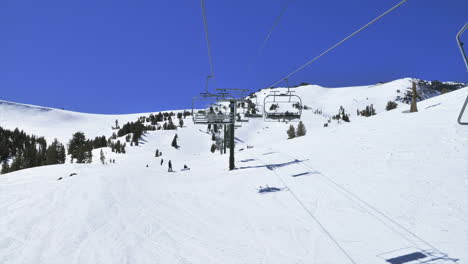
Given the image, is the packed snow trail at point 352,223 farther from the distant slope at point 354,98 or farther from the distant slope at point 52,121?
the distant slope at point 354,98

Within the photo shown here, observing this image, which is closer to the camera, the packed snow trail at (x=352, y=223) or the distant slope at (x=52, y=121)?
the packed snow trail at (x=352, y=223)

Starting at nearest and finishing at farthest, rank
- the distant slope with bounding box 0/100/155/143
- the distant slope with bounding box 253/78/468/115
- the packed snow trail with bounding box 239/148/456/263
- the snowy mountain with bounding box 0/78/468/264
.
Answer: the snowy mountain with bounding box 0/78/468/264 → the packed snow trail with bounding box 239/148/456/263 → the distant slope with bounding box 0/100/155/143 → the distant slope with bounding box 253/78/468/115

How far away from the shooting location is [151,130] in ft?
241

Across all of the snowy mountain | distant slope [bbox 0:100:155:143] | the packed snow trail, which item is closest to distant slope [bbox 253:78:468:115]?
distant slope [bbox 0:100:155:143]

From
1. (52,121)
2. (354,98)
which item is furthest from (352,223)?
(354,98)

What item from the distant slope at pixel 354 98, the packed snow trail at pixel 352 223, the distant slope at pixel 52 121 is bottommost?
the packed snow trail at pixel 352 223

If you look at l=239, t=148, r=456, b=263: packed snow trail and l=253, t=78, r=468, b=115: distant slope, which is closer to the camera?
l=239, t=148, r=456, b=263: packed snow trail

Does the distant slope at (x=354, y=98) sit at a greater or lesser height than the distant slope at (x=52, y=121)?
greater

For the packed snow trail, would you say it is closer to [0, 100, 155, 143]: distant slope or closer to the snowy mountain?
the snowy mountain

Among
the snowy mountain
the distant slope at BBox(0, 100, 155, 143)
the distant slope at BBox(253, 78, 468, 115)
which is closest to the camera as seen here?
the snowy mountain

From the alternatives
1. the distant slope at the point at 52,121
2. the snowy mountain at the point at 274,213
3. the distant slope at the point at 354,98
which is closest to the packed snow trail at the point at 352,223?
the snowy mountain at the point at 274,213

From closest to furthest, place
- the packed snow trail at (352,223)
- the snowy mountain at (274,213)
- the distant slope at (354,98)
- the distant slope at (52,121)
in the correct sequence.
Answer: the snowy mountain at (274,213)
the packed snow trail at (352,223)
the distant slope at (52,121)
the distant slope at (354,98)

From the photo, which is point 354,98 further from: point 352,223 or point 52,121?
point 352,223

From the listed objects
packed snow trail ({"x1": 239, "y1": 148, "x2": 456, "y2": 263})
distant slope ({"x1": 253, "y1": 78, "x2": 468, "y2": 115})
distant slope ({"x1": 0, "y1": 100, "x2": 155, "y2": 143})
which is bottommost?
packed snow trail ({"x1": 239, "y1": 148, "x2": 456, "y2": 263})
